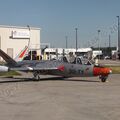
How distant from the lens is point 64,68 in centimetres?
2725

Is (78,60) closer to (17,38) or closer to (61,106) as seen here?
(61,106)

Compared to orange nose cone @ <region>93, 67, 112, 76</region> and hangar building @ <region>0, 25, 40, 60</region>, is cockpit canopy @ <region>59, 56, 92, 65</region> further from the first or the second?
hangar building @ <region>0, 25, 40, 60</region>

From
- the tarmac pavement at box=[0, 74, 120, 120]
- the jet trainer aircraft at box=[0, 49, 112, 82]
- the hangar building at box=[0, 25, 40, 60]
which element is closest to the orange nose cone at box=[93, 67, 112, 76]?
the jet trainer aircraft at box=[0, 49, 112, 82]

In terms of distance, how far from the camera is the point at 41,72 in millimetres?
27703

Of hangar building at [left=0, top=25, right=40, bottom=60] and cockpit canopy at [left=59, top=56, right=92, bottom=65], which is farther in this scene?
hangar building at [left=0, top=25, right=40, bottom=60]

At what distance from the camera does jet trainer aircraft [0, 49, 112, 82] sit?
1022 inches

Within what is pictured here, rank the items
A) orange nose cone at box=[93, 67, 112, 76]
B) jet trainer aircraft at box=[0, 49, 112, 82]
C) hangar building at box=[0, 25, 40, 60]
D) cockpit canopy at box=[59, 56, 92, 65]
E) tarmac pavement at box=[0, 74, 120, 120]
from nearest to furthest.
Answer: tarmac pavement at box=[0, 74, 120, 120] < orange nose cone at box=[93, 67, 112, 76] < jet trainer aircraft at box=[0, 49, 112, 82] < cockpit canopy at box=[59, 56, 92, 65] < hangar building at box=[0, 25, 40, 60]

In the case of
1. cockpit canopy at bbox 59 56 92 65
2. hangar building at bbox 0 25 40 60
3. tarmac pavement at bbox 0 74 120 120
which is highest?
hangar building at bbox 0 25 40 60

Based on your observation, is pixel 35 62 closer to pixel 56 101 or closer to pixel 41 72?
pixel 41 72

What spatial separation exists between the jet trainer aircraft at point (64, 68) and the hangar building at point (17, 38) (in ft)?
181

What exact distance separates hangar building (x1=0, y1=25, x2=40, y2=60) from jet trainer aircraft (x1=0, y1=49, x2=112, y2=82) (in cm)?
5505

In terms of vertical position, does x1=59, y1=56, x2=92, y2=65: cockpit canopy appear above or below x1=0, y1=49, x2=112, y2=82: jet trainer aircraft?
above

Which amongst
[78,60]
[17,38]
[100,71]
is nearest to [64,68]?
[78,60]

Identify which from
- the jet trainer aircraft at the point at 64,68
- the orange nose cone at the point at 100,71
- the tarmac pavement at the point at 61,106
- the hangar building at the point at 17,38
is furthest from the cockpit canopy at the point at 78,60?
the hangar building at the point at 17,38
